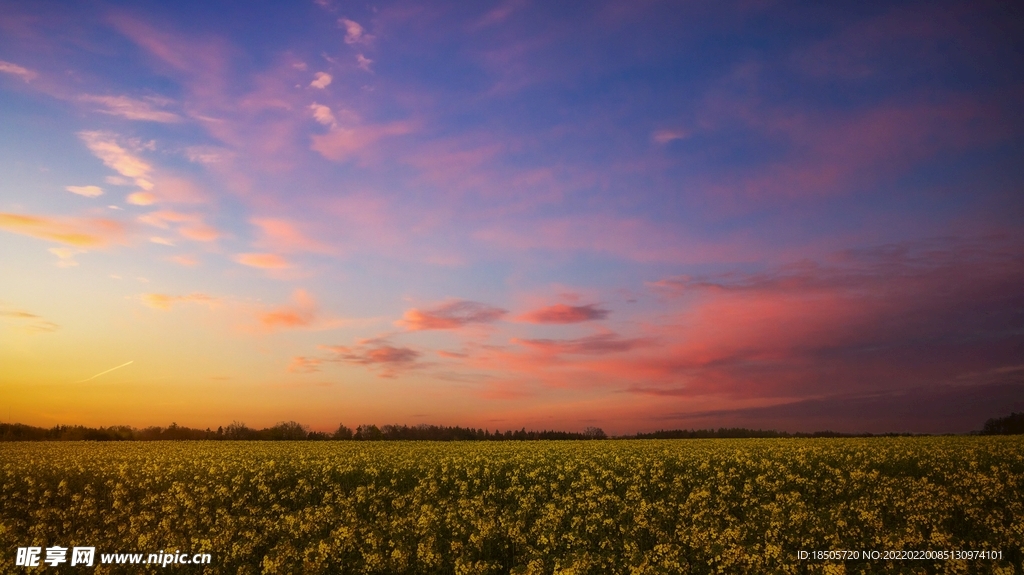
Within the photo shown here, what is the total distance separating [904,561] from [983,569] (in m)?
2.06

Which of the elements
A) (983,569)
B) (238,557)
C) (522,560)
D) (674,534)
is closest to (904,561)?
(983,569)

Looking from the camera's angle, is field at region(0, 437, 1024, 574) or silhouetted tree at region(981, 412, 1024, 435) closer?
field at region(0, 437, 1024, 574)

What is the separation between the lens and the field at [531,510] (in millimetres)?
18906

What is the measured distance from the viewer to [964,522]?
80.2ft

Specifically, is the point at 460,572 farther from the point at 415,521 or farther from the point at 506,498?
the point at 506,498

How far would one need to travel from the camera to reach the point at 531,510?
25.6 meters

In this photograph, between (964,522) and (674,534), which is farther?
(964,522)

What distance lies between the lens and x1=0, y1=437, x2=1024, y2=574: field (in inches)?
744

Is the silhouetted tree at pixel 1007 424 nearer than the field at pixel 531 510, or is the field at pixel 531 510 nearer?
the field at pixel 531 510

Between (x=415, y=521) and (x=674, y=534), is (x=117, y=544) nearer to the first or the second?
(x=415, y=521)

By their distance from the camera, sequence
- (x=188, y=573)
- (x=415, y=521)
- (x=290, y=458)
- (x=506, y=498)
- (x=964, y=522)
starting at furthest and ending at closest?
(x=290, y=458) → (x=506, y=498) → (x=964, y=522) → (x=415, y=521) → (x=188, y=573)

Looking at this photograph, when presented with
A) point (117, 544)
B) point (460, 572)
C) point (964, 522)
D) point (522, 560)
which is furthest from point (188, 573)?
point (964, 522)

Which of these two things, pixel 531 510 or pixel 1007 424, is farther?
pixel 1007 424

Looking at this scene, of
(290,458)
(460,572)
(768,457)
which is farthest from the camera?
(290,458)
